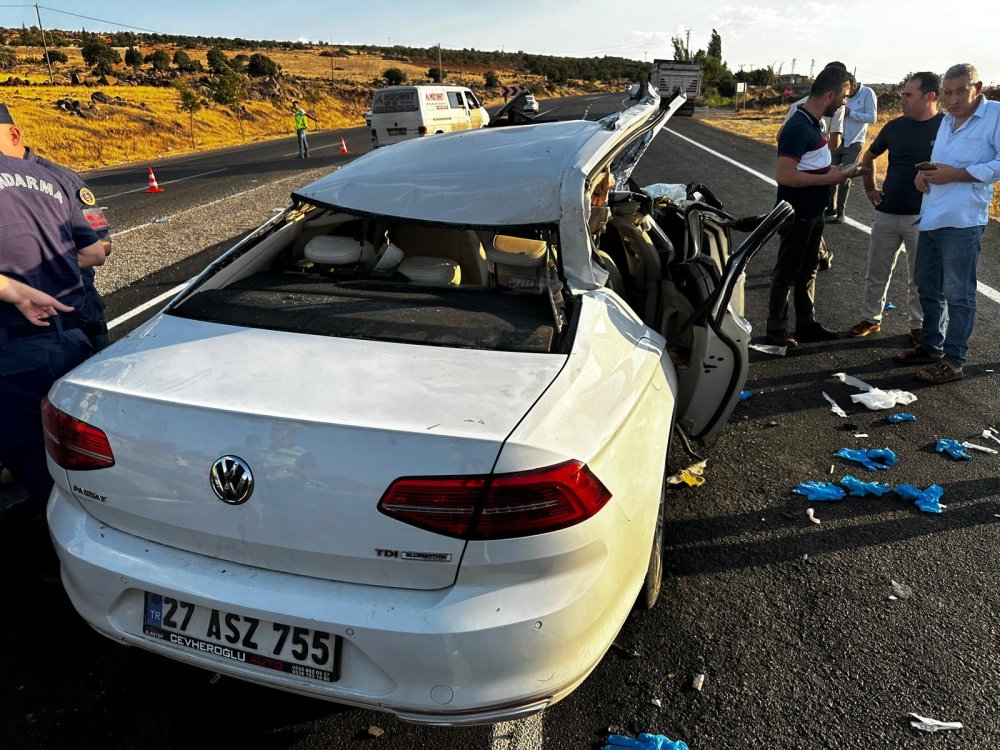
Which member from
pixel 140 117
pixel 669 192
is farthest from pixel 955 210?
pixel 140 117

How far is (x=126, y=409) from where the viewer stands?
1996 millimetres

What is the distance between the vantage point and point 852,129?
9.68 metres

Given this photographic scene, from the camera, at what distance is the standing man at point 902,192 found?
5137mm

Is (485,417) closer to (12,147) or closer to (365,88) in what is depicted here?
(12,147)

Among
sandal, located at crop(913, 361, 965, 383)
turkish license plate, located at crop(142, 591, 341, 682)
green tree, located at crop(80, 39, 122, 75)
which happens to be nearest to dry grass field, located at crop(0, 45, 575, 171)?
green tree, located at crop(80, 39, 122, 75)

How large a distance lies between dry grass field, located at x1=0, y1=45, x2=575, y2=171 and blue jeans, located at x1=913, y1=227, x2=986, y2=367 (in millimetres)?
25934

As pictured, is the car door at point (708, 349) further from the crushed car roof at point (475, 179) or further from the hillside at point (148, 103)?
the hillside at point (148, 103)

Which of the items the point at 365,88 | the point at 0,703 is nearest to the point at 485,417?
the point at 0,703

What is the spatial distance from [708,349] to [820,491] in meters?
1.02

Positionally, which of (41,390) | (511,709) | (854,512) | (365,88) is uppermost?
(365,88)

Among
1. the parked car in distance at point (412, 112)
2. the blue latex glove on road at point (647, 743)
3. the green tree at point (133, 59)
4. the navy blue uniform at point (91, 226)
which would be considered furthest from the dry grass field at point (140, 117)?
the blue latex glove on road at point (647, 743)

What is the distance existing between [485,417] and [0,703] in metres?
1.94

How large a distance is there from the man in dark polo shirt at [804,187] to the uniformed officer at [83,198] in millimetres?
4173

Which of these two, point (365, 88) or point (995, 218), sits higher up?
point (365, 88)
